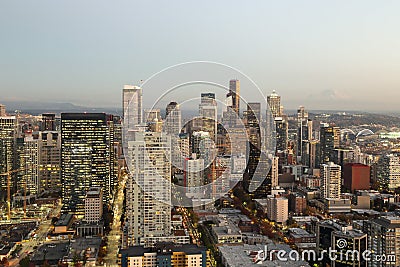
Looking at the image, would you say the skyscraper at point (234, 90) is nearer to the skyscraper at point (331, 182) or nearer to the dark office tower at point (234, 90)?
the dark office tower at point (234, 90)

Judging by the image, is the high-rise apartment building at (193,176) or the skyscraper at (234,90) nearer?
the skyscraper at (234,90)

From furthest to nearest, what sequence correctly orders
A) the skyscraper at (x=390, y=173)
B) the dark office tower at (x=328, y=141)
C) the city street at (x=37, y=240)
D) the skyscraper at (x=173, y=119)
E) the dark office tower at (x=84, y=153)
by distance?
the dark office tower at (x=328, y=141)
the skyscraper at (x=390, y=173)
the dark office tower at (x=84, y=153)
the city street at (x=37, y=240)
the skyscraper at (x=173, y=119)

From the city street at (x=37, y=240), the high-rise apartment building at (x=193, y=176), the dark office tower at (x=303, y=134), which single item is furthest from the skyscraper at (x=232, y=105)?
the dark office tower at (x=303, y=134)

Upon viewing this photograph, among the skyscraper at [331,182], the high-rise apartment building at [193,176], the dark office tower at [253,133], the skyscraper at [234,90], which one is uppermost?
the skyscraper at [234,90]

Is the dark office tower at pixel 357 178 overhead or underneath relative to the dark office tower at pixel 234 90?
underneath

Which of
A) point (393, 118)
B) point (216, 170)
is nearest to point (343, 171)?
point (393, 118)

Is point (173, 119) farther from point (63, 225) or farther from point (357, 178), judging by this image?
point (357, 178)
